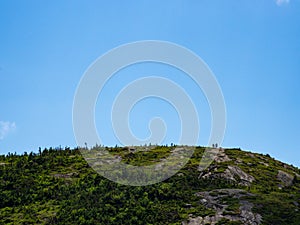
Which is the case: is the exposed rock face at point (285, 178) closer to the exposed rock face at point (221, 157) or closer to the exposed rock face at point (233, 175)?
the exposed rock face at point (233, 175)

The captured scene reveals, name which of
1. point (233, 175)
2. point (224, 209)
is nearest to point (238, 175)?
point (233, 175)

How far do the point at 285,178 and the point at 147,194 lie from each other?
1887 centimetres

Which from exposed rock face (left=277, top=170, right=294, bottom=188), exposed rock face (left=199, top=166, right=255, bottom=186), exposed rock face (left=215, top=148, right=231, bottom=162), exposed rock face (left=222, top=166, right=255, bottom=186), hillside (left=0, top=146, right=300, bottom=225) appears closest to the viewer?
hillside (left=0, top=146, right=300, bottom=225)

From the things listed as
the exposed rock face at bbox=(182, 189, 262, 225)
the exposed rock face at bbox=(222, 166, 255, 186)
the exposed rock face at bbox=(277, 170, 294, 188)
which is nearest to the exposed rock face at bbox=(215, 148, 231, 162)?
the exposed rock face at bbox=(222, 166, 255, 186)

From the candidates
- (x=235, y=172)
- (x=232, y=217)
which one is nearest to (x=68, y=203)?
(x=232, y=217)

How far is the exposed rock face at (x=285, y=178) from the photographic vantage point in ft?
160

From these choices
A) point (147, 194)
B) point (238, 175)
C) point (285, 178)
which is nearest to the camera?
point (147, 194)

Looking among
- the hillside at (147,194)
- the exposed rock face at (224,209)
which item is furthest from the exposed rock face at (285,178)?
the exposed rock face at (224,209)

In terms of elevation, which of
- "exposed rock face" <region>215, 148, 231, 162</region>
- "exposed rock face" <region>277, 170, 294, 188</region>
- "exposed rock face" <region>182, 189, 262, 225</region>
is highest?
"exposed rock face" <region>215, 148, 231, 162</region>

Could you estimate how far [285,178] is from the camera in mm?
50406

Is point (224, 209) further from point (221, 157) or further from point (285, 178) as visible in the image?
point (285, 178)

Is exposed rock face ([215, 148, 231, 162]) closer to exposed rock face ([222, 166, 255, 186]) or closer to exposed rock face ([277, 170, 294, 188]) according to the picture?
exposed rock face ([222, 166, 255, 186])

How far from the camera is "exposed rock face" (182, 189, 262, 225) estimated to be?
35.2 metres

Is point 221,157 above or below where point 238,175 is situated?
above
